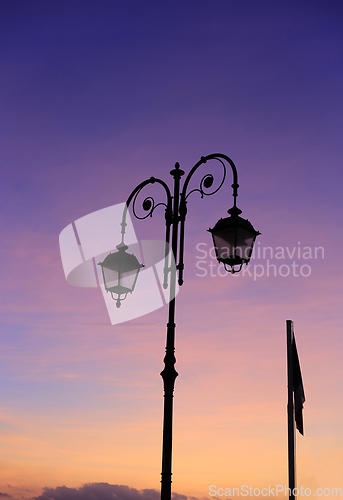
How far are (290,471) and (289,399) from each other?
94cm

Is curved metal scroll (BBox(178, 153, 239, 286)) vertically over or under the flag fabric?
over

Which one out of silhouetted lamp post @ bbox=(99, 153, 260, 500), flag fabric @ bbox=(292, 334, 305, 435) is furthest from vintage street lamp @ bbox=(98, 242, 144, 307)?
flag fabric @ bbox=(292, 334, 305, 435)

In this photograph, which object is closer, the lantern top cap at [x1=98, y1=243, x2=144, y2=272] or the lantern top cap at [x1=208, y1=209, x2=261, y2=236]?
the lantern top cap at [x1=208, y1=209, x2=261, y2=236]

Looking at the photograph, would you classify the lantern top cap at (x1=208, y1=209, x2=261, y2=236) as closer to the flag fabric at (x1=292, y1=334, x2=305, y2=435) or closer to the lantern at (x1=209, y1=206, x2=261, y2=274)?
the lantern at (x1=209, y1=206, x2=261, y2=274)

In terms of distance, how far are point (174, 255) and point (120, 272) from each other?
3.80 feet

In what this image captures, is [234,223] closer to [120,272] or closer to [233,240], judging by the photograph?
[233,240]

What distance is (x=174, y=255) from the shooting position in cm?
989

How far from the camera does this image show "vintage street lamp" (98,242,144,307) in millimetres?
10281

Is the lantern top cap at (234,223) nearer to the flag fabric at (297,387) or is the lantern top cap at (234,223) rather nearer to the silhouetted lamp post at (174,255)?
the silhouetted lamp post at (174,255)

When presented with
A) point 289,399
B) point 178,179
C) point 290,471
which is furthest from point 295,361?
point 178,179

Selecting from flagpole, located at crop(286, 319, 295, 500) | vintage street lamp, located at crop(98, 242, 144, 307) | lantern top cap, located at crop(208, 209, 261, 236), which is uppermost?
lantern top cap, located at crop(208, 209, 261, 236)

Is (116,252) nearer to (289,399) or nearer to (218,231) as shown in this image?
(218,231)

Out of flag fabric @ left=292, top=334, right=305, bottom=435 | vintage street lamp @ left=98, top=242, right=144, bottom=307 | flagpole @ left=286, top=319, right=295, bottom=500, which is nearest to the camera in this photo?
flagpole @ left=286, top=319, right=295, bottom=500

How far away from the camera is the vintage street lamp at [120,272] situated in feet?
→ 33.7
